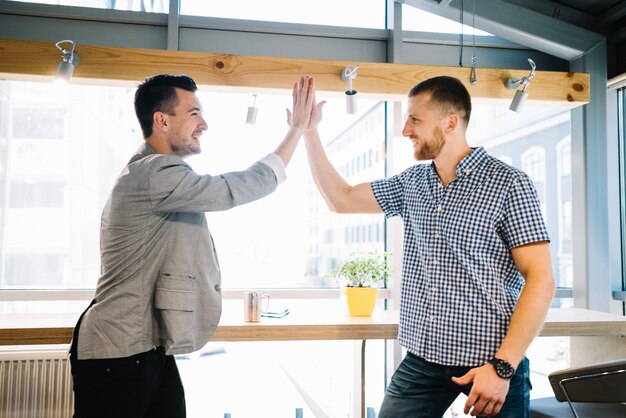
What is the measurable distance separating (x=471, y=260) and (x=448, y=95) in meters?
0.56

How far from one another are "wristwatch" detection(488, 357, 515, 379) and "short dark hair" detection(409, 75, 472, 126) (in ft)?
2.62

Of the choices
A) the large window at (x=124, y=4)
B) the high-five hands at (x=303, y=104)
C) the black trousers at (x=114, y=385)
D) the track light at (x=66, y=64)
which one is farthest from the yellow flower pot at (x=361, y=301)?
the large window at (x=124, y=4)

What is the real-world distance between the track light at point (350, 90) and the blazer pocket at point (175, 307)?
58.2 inches

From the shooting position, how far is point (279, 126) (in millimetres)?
3514

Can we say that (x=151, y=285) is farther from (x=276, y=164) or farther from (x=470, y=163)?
(x=470, y=163)

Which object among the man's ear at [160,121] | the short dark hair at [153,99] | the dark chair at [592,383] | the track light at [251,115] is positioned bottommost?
the dark chair at [592,383]

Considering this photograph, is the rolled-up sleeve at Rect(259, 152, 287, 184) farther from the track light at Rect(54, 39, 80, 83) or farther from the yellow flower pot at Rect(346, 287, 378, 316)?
the track light at Rect(54, 39, 80, 83)

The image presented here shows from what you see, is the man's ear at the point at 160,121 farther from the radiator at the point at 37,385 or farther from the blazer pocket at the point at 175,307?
the radiator at the point at 37,385

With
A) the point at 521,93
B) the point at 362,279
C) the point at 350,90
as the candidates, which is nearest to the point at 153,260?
the point at 362,279

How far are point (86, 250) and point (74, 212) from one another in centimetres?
24

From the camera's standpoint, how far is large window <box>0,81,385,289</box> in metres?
3.14

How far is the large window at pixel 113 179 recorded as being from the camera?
314 centimetres

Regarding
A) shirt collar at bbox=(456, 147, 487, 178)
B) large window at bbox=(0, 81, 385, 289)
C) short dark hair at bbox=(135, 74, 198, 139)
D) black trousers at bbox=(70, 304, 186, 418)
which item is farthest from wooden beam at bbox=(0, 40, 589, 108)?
black trousers at bbox=(70, 304, 186, 418)

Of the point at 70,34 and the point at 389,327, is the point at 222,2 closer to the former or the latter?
the point at 70,34
